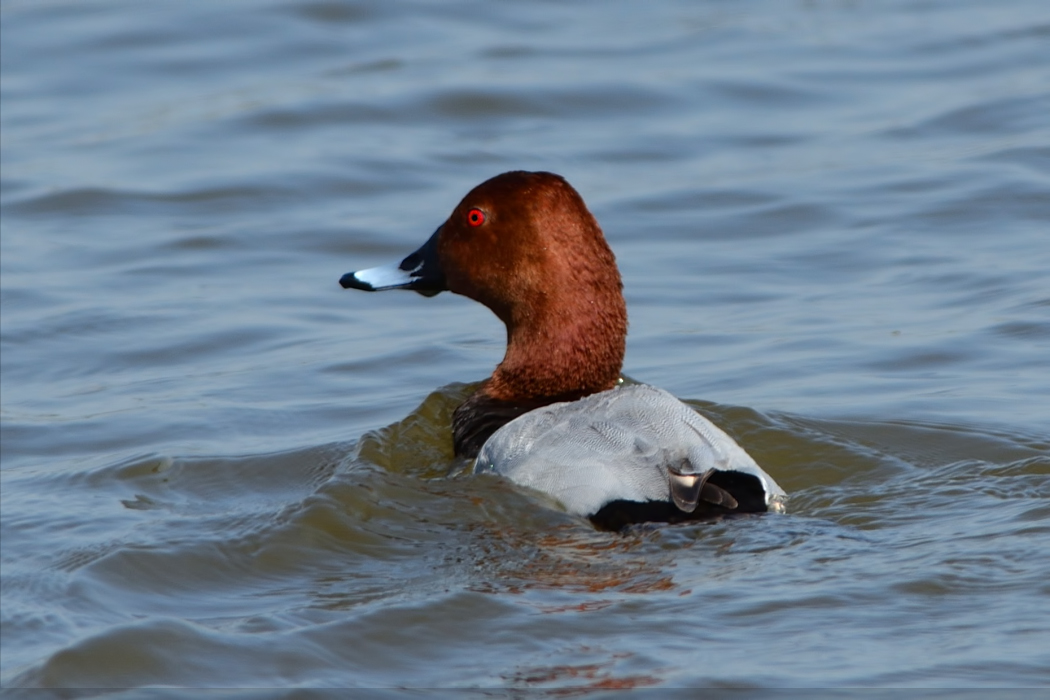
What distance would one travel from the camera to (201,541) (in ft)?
18.8

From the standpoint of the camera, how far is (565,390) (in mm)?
6406

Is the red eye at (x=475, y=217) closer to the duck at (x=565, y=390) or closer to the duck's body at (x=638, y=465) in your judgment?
the duck at (x=565, y=390)

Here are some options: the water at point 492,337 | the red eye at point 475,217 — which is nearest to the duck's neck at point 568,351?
the red eye at point 475,217

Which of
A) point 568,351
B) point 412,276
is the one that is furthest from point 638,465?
point 412,276

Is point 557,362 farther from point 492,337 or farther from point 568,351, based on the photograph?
point 492,337

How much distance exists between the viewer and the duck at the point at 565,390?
5.17 meters

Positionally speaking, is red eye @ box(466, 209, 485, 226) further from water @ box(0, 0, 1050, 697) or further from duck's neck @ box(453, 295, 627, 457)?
water @ box(0, 0, 1050, 697)

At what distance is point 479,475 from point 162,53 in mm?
8365

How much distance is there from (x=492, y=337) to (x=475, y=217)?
2021 mm

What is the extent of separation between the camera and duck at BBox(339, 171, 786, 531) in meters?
5.17

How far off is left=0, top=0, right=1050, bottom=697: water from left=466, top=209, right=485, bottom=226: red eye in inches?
35.5

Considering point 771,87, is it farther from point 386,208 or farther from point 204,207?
point 204,207

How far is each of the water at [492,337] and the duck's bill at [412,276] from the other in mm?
575

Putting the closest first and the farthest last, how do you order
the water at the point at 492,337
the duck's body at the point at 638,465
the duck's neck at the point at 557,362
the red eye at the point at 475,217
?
the water at the point at 492,337 → the duck's body at the point at 638,465 → the duck's neck at the point at 557,362 → the red eye at the point at 475,217
